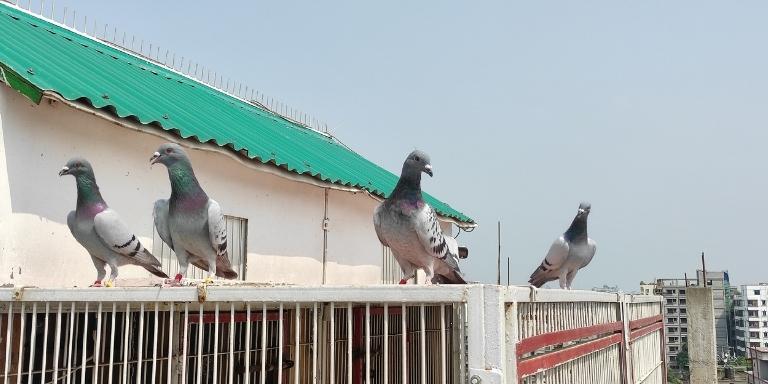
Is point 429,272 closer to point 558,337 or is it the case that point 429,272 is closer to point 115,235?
point 558,337

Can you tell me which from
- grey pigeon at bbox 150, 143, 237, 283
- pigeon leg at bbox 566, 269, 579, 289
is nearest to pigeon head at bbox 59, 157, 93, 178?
grey pigeon at bbox 150, 143, 237, 283

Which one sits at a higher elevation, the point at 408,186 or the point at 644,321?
the point at 408,186

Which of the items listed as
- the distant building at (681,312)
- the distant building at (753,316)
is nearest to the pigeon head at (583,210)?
the distant building at (681,312)

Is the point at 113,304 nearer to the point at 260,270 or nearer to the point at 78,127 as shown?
the point at 78,127

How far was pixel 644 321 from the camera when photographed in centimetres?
668

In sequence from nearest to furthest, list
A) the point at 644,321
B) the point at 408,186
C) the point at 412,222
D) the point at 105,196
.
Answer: the point at 412,222, the point at 408,186, the point at 105,196, the point at 644,321

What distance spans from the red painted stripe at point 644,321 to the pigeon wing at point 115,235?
14.2ft

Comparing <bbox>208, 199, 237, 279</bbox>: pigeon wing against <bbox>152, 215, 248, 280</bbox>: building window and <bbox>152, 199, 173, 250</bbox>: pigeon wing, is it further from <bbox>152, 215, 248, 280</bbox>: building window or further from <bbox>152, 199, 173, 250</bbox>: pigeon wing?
<bbox>152, 215, 248, 280</bbox>: building window

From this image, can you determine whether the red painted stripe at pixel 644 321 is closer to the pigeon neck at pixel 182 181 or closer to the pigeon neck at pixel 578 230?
the pigeon neck at pixel 578 230

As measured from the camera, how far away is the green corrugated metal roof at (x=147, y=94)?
6.09 metres

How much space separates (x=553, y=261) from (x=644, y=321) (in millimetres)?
1200

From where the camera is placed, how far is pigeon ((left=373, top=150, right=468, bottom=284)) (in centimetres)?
477

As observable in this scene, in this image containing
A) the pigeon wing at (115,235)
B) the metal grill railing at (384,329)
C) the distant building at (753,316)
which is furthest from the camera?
the distant building at (753,316)

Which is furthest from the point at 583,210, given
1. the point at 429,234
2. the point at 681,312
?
the point at 681,312
